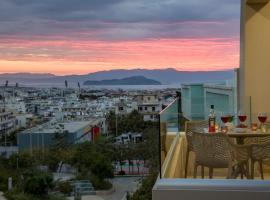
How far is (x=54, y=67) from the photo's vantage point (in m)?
17.7

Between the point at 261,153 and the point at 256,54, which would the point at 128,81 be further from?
the point at 261,153

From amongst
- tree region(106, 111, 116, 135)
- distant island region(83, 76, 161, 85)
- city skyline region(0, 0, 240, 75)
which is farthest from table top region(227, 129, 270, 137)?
tree region(106, 111, 116, 135)

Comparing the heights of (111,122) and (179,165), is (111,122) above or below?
below

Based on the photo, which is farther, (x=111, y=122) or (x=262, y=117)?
(x=111, y=122)

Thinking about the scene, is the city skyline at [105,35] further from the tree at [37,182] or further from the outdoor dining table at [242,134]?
the outdoor dining table at [242,134]

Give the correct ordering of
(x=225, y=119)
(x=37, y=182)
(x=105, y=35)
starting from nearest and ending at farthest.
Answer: (x=225, y=119) → (x=105, y=35) → (x=37, y=182)

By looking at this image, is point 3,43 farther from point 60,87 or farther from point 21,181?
point 21,181

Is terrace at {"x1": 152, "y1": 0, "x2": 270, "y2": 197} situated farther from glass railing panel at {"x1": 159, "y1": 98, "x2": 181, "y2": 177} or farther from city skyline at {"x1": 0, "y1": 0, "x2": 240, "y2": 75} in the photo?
city skyline at {"x1": 0, "y1": 0, "x2": 240, "y2": 75}

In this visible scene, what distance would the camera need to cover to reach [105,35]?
17625 mm

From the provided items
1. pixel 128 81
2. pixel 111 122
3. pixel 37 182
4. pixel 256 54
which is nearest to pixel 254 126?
pixel 256 54

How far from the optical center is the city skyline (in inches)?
468

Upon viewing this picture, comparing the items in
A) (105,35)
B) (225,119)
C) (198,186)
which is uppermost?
(105,35)

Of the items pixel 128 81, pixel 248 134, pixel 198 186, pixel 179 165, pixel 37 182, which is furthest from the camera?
pixel 37 182

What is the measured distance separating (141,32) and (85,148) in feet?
26.0
